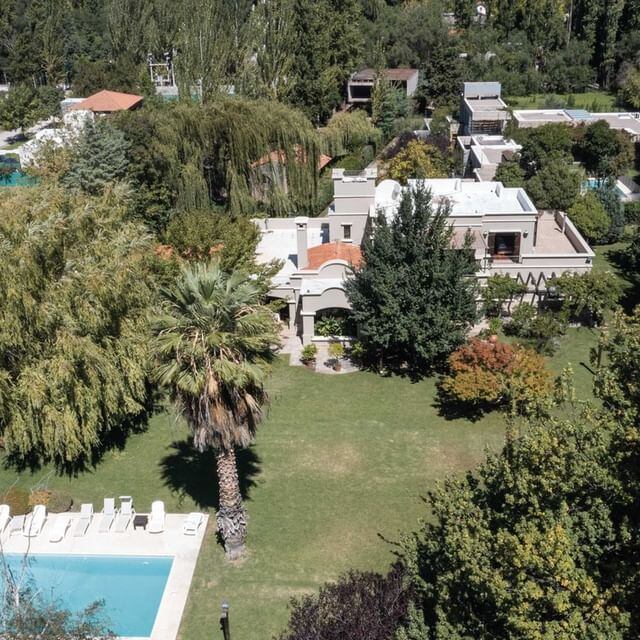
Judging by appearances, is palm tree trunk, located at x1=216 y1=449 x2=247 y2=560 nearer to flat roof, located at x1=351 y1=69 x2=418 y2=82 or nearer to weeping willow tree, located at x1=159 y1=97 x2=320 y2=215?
weeping willow tree, located at x1=159 y1=97 x2=320 y2=215

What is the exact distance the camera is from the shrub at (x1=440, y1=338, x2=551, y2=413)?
26422 millimetres

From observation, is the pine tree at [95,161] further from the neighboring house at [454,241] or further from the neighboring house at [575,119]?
the neighboring house at [575,119]

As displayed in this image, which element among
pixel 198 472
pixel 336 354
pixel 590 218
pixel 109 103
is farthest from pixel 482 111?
pixel 198 472

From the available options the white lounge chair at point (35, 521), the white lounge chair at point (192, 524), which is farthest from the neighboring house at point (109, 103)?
the white lounge chair at point (192, 524)

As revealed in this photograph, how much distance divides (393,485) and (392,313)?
23.4ft

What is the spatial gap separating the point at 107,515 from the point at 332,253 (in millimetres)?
17784

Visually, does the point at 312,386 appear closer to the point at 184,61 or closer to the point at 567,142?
the point at 567,142

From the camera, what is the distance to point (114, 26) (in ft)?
285

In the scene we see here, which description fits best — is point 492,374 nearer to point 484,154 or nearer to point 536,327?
point 536,327

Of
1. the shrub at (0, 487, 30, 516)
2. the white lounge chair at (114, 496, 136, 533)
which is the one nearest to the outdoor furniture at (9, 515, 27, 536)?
the shrub at (0, 487, 30, 516)

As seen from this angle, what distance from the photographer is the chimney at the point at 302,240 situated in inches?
1371

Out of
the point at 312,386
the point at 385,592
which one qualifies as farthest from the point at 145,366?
the point at 385,592

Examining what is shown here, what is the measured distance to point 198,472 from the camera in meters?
25.0

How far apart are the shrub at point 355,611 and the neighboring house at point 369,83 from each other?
212 ft
